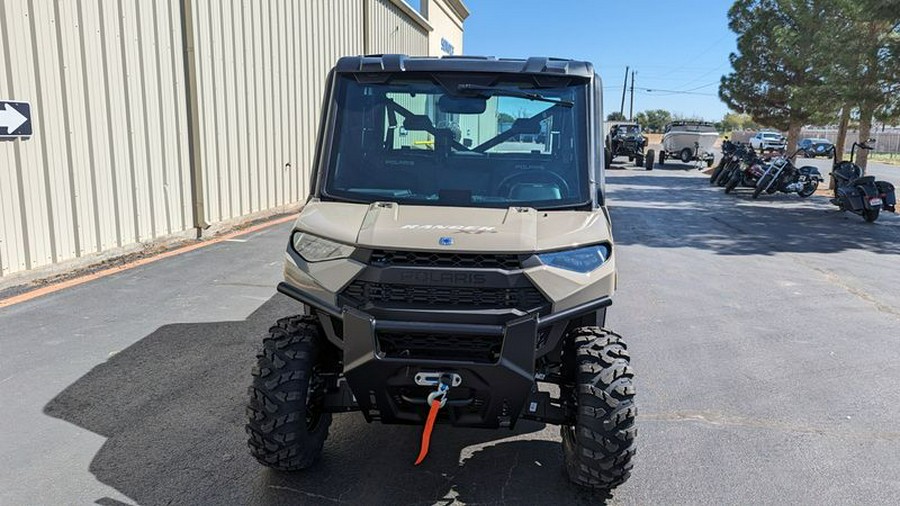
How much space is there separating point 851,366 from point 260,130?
9.81m

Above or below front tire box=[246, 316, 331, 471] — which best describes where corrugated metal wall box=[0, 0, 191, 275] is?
above

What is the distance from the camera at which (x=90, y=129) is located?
7.25m

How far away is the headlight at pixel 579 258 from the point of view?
292cm

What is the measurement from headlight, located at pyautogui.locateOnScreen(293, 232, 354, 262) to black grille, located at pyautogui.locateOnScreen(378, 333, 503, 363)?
43 centimetres

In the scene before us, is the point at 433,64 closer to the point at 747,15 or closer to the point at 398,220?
the point at 398,220

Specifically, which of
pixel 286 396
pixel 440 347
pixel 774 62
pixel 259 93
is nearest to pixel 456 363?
pixel 440 347

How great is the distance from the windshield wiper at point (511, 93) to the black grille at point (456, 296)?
1215 mm

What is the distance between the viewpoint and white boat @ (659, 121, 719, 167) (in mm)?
30359

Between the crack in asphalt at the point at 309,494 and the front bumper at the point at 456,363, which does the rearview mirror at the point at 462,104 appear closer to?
the front bumper at the point at 456,363

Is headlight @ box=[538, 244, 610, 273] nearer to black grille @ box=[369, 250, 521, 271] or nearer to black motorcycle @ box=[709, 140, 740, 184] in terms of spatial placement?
black grille @ box=[369, 250, 521, 271]

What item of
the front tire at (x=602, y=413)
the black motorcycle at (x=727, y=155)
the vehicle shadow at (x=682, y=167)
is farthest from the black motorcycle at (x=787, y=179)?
the front tire at (x=602, y=413)

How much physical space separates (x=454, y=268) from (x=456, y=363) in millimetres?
419

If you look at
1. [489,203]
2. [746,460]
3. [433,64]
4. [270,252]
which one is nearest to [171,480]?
[489,203]

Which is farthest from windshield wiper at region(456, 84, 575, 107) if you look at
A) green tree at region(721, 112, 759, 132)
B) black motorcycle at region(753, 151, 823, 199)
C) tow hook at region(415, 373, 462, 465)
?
green tree at region(721, 112, 759, 132)
